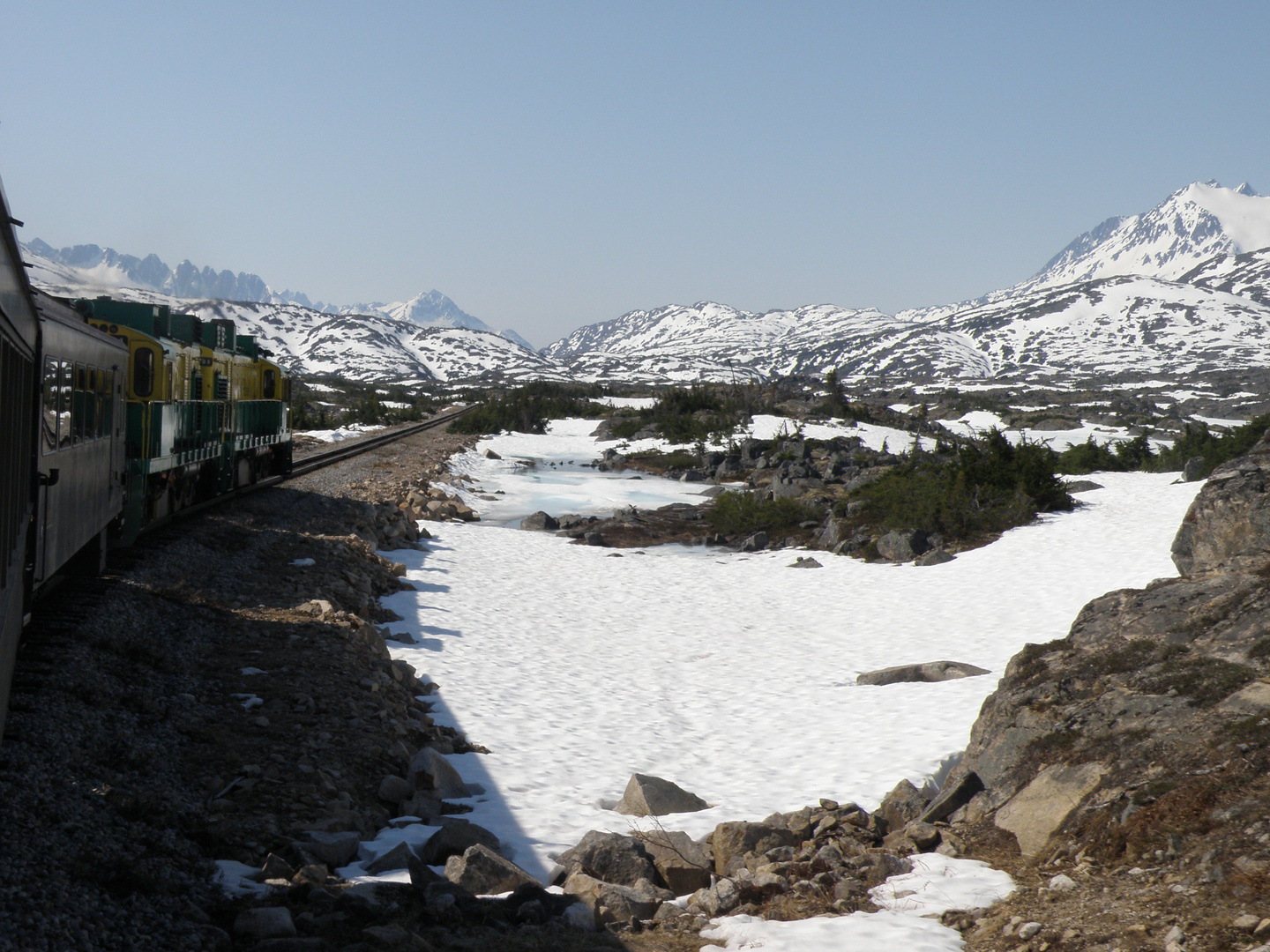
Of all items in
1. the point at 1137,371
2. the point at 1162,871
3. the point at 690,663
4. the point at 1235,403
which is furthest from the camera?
the point at 1137,371

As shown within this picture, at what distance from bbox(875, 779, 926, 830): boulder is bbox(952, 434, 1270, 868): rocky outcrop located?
0.37 m

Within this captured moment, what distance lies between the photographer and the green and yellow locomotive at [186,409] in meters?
12.8

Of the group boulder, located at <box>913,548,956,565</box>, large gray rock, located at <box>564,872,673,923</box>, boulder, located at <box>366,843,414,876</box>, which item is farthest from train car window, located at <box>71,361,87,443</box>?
boulder, located at <box>913,548,956,565</box>

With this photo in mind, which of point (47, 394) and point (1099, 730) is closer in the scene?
point (1099, 730)

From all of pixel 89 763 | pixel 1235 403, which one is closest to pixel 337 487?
pixel 89 763

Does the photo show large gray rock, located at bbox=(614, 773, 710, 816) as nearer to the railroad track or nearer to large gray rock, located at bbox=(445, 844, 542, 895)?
large gray rock, located at bbox=(445, 844, 542, 895)

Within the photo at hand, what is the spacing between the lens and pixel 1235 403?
107875 mm

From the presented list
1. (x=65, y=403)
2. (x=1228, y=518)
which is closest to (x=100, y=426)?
(x=65, y=403)

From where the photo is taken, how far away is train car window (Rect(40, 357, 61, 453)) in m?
Answer: 6.88

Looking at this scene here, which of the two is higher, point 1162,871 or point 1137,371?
point 1137,371

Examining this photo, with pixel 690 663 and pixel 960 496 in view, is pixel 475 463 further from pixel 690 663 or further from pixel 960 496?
pixel 690 663

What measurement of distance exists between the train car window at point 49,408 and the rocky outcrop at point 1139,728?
276 inches

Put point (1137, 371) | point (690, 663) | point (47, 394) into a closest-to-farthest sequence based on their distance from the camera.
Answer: point (47, 394) → point (690, 663) → point (1137, 371)

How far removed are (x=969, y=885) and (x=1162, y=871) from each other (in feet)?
3.55
